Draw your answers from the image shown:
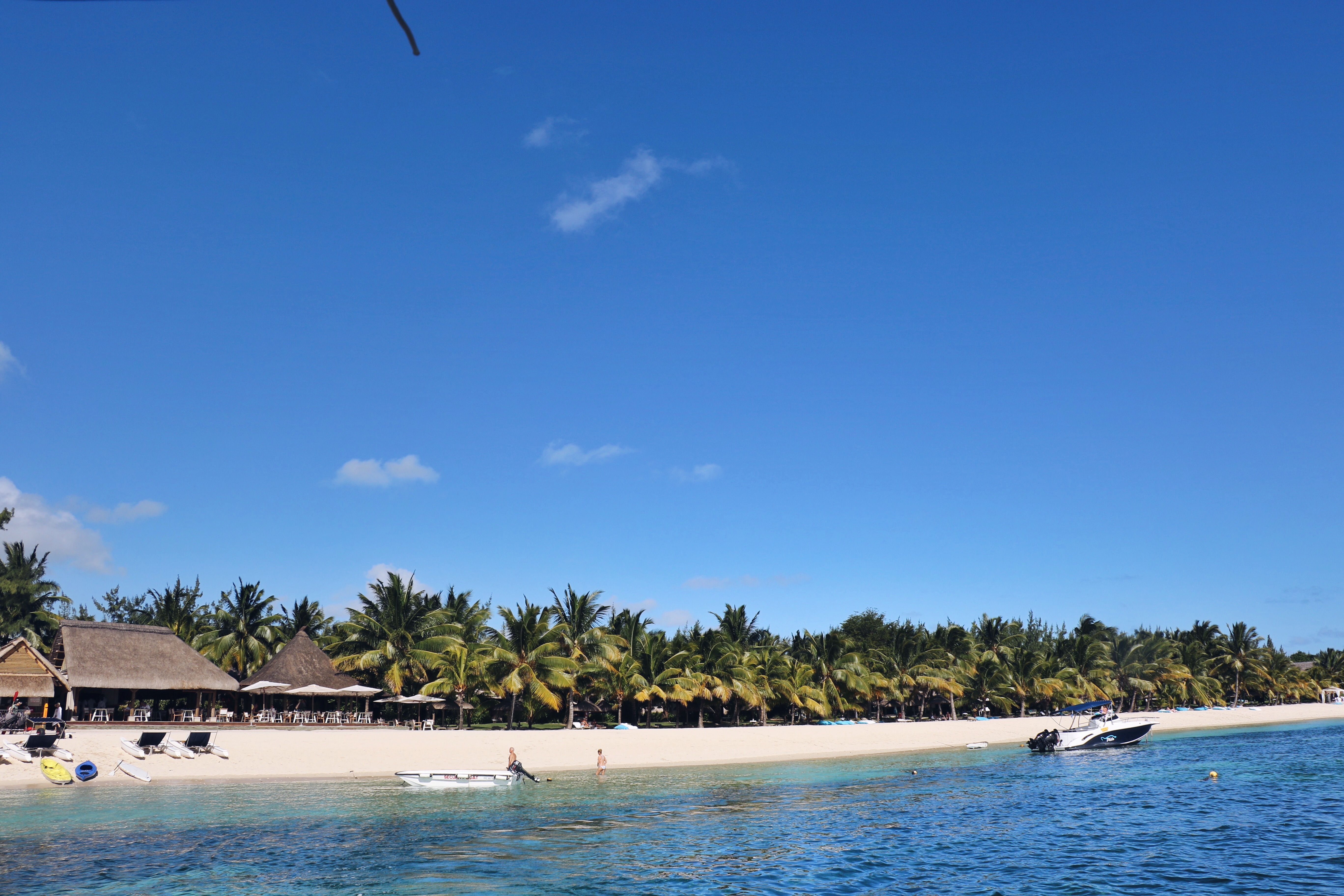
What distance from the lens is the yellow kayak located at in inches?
1071

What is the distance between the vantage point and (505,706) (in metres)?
47.6

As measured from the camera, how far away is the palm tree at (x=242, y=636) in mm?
51406

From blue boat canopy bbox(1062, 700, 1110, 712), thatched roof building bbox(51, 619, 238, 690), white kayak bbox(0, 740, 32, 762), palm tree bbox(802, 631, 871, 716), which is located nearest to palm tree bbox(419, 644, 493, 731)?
thatched roof building bbox(51, 619, 238, 690)

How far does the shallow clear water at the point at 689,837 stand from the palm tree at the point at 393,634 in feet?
56.5

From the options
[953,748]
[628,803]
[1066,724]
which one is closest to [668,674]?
[953,748]

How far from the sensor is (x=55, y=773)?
27.3 m

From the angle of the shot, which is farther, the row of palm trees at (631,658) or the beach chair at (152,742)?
the row of palm trees at (631,658)

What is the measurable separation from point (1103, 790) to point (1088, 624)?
59.1 meters

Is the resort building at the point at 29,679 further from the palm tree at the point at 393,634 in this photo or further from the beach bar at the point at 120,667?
the palm tree at the point at 393,634

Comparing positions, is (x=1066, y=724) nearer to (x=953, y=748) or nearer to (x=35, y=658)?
(x=953, y=748)

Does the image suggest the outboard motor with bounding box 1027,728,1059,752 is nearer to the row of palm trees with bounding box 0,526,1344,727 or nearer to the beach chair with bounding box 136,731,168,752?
the row of palm trees with bounding box 0,526,1344,727

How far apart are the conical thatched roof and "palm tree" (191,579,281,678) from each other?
14.3 ft

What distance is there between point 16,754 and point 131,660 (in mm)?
13798

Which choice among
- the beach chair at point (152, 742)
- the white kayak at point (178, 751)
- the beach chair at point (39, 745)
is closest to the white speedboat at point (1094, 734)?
the white kayak at point (178, 751)
